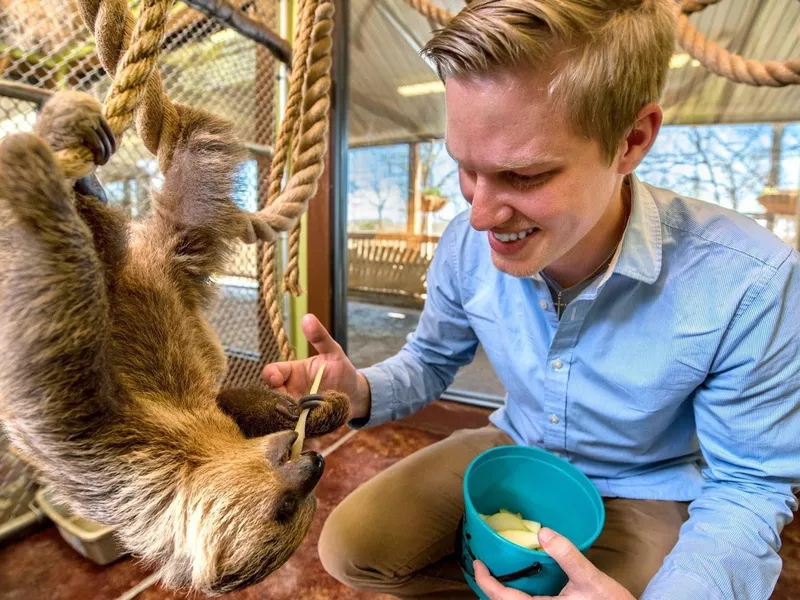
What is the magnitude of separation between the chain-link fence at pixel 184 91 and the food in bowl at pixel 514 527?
80 centimetres

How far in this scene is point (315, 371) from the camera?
1093mm

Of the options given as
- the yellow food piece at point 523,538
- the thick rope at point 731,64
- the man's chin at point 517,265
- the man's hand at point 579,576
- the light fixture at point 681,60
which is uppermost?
the light fixture at point 681,60

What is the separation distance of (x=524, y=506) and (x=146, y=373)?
872 mm

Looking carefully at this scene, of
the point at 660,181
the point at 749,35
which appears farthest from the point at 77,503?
the point at 749,35

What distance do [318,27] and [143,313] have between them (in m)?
0.67

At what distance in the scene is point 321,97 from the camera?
993 mm

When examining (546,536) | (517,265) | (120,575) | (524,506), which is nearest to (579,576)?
(546,536)

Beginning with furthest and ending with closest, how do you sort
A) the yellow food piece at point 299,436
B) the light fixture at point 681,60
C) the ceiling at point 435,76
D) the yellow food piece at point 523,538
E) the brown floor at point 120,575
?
the light fixture at point 681,60
the ceiling at point 435,76
the brown floor at point 120,575
the yellow food piece at point 523,538
the yellow food piece at point 299,436

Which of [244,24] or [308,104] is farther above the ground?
[244,24]

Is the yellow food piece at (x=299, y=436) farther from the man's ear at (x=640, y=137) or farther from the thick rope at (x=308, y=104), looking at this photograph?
the man's ear at (x=640, y=137)

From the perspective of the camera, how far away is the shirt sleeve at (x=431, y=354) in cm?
127

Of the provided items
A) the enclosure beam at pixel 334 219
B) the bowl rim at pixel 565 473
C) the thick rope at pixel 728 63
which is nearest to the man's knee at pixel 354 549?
the bowl rim at pixel 565 473

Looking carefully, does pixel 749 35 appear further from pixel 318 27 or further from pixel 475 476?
pixel 475 476

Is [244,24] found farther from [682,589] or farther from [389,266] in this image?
[682,589]
